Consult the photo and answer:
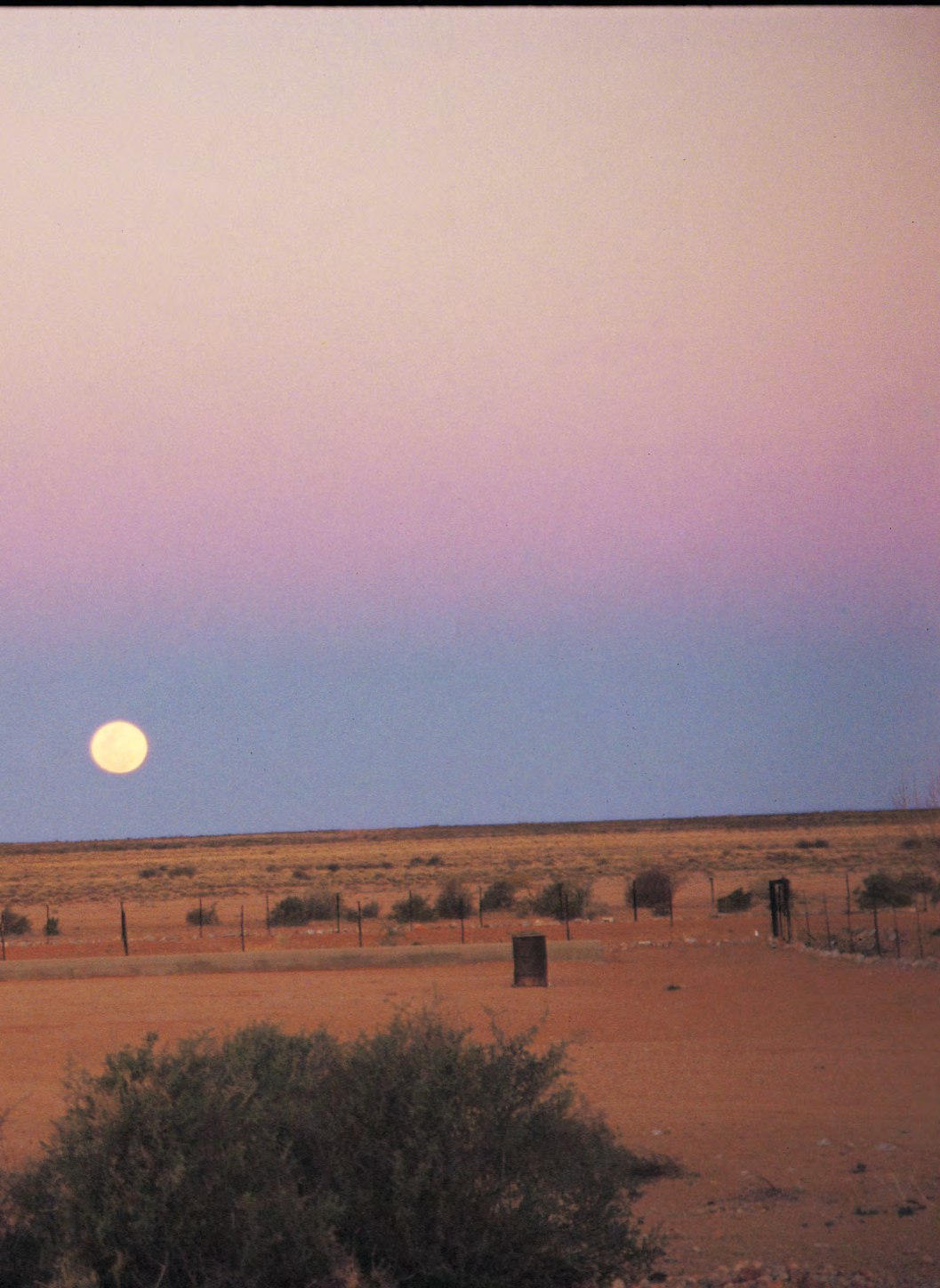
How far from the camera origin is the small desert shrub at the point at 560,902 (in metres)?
35.4

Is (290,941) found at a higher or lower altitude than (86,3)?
lower

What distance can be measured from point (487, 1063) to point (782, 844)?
7259cm

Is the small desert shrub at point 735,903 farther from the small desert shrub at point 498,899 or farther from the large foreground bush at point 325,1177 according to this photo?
the large foreground bush at point 325,1177

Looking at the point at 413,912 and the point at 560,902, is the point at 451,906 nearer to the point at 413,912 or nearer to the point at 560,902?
the point at 413,912

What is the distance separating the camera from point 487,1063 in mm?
6504

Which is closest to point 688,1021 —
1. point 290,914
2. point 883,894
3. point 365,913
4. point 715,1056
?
point 715,1056

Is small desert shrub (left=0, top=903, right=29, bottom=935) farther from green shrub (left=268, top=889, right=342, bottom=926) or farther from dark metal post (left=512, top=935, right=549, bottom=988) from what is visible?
dark metal post (left=512, top=935, right=549, bottom=988)

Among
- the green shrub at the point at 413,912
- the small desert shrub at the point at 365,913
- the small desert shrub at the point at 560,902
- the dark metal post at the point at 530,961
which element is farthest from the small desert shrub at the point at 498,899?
the dark metal post at the point at 530,961

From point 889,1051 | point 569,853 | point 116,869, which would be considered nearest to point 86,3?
point 889,1051

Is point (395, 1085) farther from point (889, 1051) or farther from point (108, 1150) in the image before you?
point (889, 1051)

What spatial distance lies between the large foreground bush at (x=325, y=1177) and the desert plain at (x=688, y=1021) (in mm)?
769

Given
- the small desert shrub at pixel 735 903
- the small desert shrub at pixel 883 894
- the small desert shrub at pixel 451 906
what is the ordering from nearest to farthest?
the small desert shrub at pixel 883 894
the small desert shrub at pixel 735 903
the small desert shrub at pixel 451 906

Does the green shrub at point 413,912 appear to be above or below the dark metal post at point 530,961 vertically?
below

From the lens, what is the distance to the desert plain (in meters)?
8.02
